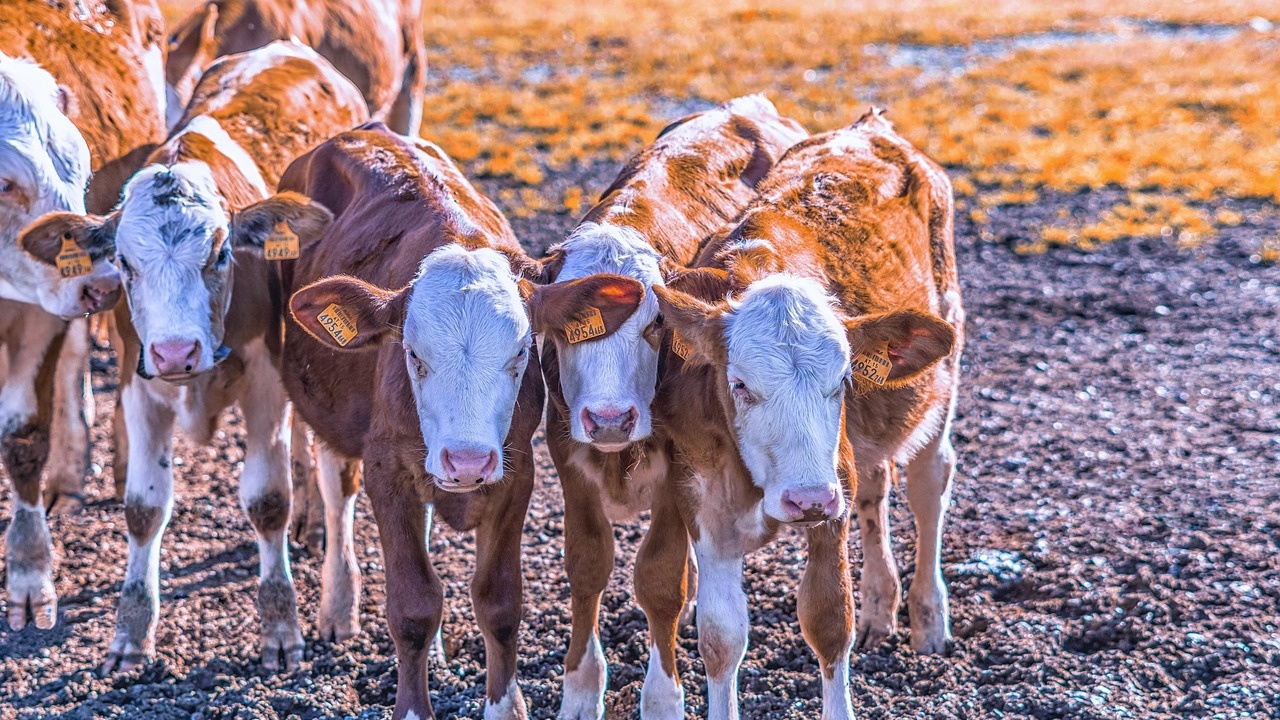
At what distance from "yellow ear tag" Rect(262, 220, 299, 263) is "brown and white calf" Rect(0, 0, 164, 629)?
2.60 feet

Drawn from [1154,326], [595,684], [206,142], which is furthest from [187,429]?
[1154,326]

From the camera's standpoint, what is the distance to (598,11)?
30.1 meters

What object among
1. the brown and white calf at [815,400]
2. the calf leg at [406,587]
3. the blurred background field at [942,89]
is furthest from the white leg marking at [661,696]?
the blurred background field at [942,89]

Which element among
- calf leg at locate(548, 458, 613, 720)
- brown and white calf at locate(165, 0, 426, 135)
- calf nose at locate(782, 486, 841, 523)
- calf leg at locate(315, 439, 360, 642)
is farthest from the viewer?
brown and white calf at locate(165, 0, 426, 135)

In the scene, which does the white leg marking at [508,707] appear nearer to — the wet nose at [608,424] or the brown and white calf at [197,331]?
the wet nose at [608,424]

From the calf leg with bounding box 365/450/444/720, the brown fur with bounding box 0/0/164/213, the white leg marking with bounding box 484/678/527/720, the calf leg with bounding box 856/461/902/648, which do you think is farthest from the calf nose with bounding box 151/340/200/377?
the calf leg with bounding box 856/461/902/648

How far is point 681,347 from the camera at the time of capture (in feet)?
16.9

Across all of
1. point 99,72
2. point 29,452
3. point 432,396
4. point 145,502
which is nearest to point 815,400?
point 432,396

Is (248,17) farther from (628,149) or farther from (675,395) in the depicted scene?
(675,395)

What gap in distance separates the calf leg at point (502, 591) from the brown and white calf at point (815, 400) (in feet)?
2.26

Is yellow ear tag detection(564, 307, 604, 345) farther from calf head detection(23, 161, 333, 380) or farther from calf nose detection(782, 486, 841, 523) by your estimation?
calf head detection(23, 161, 333, 380)

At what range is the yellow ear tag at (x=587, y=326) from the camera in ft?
16.6

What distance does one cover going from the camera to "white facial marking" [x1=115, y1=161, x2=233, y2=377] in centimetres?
555

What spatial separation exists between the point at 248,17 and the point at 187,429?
6585 millimetres
